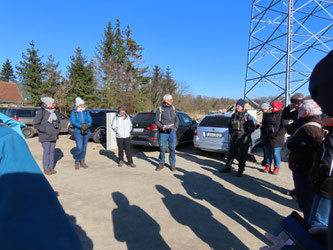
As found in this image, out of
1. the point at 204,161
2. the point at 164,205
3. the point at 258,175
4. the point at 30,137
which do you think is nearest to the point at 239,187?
the point at 258,175

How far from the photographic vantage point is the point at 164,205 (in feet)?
12.3

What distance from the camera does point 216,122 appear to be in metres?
7.57

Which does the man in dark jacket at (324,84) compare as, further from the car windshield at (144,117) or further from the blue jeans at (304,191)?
the car windshield at (144,117)

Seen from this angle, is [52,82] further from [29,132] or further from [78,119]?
[78,119]

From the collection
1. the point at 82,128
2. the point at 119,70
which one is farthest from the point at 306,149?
the point at 119,70

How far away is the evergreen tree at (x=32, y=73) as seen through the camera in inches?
1206

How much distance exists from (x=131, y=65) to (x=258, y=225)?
97.0 feet

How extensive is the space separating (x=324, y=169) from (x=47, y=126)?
17.6ft

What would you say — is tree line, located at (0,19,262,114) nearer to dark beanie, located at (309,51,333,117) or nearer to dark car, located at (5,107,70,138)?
dark car, located at (5,107,70,138)

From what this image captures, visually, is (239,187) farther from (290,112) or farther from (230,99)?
(230,99)

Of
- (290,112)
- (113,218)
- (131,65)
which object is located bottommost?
(113,218)

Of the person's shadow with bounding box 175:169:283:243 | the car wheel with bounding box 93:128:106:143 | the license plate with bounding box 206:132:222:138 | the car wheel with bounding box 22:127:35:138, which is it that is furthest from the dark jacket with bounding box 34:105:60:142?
the car wheel with bounding box 22:127:35:138

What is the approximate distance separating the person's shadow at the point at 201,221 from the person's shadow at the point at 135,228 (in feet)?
1.49

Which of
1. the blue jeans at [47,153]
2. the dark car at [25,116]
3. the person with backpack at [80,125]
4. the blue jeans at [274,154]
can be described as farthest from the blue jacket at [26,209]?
the dark car at [25,116]
